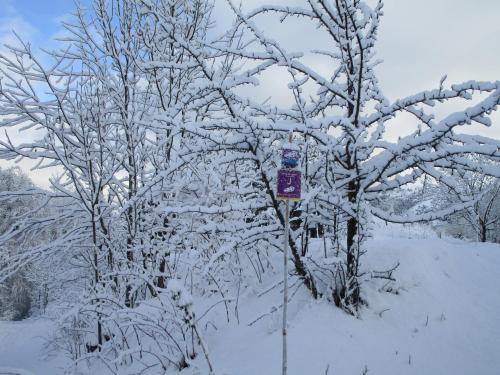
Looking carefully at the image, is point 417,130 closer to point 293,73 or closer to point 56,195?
point 293,73

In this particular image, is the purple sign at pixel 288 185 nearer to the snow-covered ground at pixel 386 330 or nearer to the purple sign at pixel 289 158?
the purple sign at pixel 289 158

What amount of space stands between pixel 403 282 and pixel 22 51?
21.7ft

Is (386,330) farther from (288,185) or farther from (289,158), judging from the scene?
(289,158)

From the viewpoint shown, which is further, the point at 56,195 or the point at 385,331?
the point at 56,195

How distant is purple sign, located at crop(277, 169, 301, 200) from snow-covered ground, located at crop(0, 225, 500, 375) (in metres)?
1.42

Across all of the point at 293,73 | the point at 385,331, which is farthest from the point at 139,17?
the point at 385,331

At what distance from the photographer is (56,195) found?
19.2ft

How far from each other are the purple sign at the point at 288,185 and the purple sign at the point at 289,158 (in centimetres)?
6

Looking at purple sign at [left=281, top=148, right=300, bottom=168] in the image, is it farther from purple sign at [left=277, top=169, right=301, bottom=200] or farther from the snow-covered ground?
the snow-covered ground

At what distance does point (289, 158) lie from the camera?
2.77m

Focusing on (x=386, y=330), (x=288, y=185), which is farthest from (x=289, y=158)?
(x=386, y=330)

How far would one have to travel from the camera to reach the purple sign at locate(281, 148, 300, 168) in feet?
9.07

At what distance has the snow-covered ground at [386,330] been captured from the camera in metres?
2.88

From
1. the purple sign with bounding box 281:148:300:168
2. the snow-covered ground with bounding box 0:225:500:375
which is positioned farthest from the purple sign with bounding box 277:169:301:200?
the snow-covered ground with bounding box 0:225:500:375
